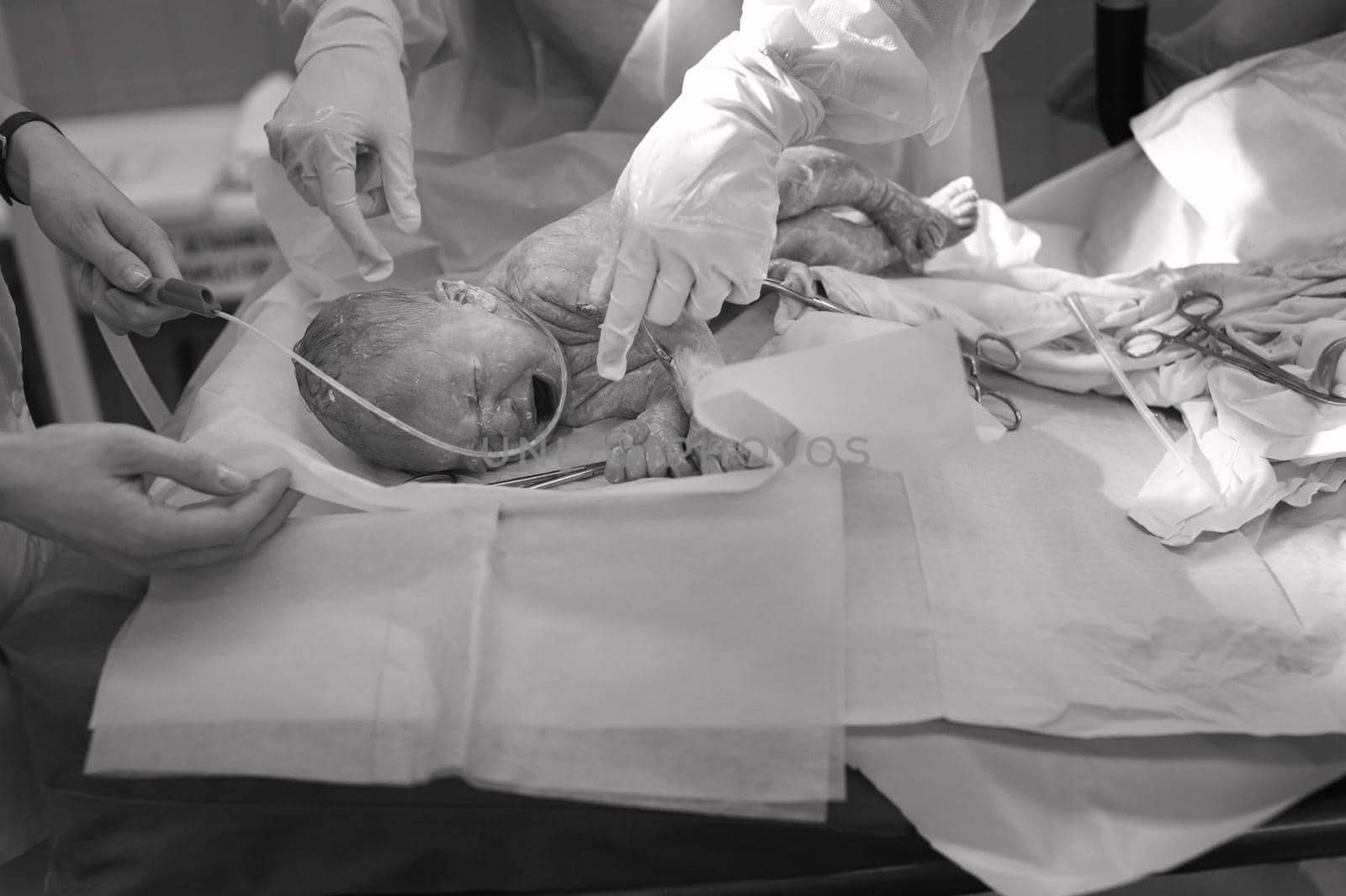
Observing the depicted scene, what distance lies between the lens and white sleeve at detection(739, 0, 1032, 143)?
1.15 metres

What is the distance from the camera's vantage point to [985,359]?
4.62 ft

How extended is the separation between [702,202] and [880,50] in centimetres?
26

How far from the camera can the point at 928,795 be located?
911 mm

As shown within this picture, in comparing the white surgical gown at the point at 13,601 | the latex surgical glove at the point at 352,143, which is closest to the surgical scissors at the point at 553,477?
the latex surgical glove at the point at 352,143

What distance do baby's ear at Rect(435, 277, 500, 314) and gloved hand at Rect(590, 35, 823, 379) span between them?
0.26 metres

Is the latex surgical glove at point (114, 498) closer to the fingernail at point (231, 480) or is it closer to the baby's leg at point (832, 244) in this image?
the fingernail at point (231, 480)

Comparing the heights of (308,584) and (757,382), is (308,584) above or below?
below

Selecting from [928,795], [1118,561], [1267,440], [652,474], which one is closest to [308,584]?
[652,474]

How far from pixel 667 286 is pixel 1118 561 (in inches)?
21.1

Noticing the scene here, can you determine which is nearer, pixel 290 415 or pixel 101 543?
pixel 101 543

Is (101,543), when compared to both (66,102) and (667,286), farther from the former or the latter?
(66,102)

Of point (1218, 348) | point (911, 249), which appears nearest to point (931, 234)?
point (911, 249)

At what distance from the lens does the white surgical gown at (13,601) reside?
1.05 meters

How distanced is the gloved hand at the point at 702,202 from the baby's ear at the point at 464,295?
0.85 ft
